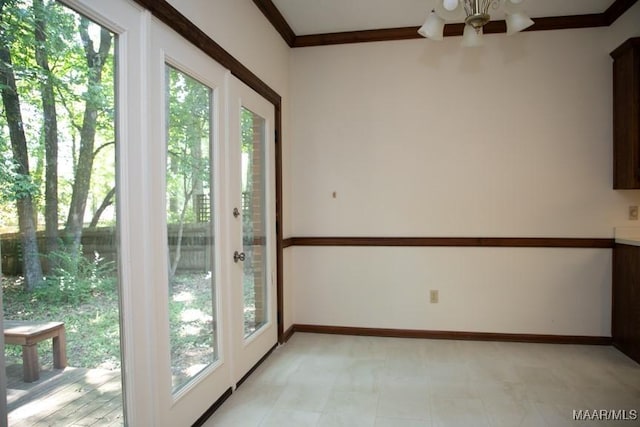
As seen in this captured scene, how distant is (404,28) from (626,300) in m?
2.85

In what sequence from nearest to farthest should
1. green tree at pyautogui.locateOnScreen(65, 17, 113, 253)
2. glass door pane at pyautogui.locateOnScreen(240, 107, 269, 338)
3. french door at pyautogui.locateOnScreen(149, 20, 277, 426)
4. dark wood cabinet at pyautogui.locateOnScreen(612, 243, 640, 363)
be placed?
green tree at pyautogui.locateOnScreen(65, 17, 113, 253) < french door at pyautogui.locateOnScreen(149, 20, 277, 426) < glass door pane at pyautogui.locateOnScreen(240, 107, 269, 338) < dark wood cabinet at pyautogui.locateOnScreen(612, 243, 640, 363)

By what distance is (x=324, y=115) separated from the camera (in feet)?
11.9

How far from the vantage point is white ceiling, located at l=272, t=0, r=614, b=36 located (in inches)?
118

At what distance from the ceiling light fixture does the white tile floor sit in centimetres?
213

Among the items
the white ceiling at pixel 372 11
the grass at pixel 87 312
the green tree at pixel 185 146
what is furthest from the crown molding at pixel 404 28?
the grass at pixel 87 312

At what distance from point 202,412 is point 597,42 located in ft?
13.2

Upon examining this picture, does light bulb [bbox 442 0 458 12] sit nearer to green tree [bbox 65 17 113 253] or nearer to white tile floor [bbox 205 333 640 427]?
green tree [bbox 65 17 113 253]

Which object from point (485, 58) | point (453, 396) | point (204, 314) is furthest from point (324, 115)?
point (453, 396)

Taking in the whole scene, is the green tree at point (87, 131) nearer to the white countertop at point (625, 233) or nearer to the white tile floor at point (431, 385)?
the white tile floor at point (431, 385)

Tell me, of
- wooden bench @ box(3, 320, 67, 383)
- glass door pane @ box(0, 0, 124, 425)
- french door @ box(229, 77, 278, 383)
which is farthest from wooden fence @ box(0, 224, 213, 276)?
french door @ box(229, 77, 278, 383)

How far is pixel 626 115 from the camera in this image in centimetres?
302

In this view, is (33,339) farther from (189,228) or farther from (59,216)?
(189,228)

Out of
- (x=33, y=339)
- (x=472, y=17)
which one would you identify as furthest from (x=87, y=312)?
(x=472, y=17)

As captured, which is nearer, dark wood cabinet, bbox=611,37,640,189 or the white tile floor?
the white tile floor
